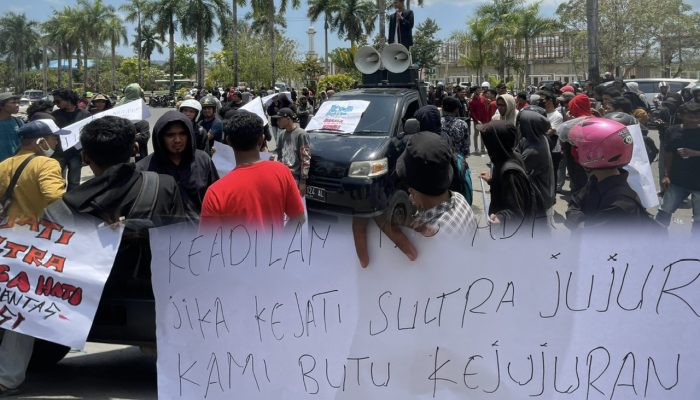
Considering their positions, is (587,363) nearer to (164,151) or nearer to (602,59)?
(164,151)

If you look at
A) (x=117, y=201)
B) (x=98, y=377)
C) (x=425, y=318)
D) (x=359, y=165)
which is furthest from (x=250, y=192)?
(x=359, y=165)

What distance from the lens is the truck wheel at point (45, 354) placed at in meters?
4.49

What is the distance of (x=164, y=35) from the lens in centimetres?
6281

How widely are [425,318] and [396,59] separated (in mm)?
7730

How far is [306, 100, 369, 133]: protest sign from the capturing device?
30.6 ft

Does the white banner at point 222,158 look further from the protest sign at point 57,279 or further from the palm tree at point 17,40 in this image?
the palm tree at point 17,40

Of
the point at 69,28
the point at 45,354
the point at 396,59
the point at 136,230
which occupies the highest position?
the point at 69,28

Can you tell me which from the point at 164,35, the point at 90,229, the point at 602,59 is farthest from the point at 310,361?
the point at 164,35

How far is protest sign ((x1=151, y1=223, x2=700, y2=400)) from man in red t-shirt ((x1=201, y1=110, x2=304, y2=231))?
0.52 feet

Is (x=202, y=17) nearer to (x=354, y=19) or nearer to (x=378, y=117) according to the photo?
(x=354, y=19)

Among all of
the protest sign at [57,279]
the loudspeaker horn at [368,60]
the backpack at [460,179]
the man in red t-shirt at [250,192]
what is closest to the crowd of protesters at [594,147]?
the backpack at [460,179]

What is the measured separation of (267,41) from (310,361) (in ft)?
194

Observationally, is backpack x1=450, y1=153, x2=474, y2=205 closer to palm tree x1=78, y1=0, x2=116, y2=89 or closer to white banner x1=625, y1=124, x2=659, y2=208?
white banner x1=625, y1=124, x2=659, y2=208

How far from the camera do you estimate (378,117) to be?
9.25 m
